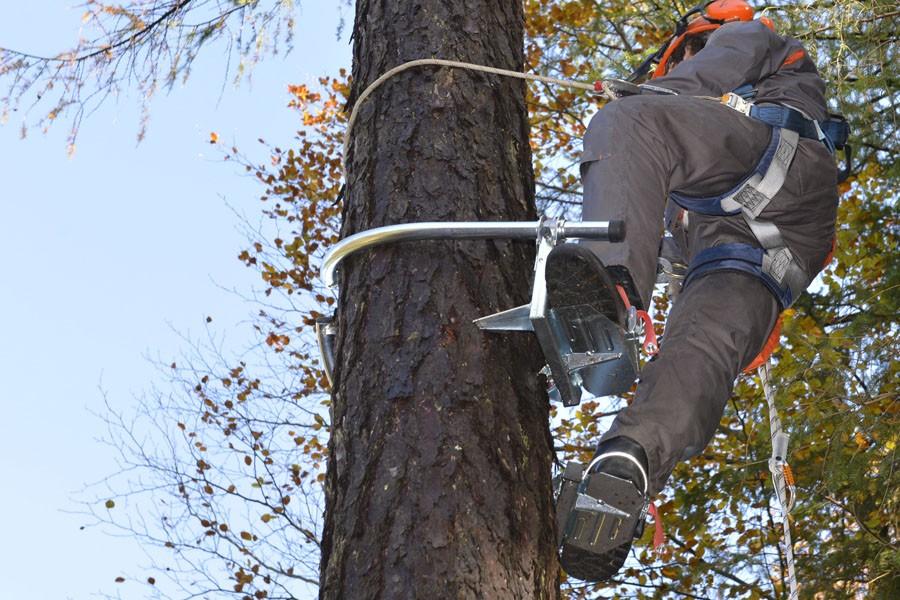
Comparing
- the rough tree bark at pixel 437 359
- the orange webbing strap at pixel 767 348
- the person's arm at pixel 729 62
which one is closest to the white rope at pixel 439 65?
the rough tree bark at pixel 437 359

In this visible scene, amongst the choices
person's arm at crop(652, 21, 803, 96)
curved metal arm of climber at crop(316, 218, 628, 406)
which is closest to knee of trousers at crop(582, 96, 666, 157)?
person's arm at crop(652, 21, 803, 96)

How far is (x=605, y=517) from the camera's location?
2.09 metres

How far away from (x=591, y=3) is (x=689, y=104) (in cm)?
628

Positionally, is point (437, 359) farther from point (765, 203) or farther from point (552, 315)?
point (765, 203)

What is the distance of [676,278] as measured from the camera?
312cm

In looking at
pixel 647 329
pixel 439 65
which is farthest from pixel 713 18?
pixel 647 329

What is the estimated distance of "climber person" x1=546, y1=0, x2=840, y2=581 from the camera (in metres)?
2.15

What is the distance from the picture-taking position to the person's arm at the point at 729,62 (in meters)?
2.65

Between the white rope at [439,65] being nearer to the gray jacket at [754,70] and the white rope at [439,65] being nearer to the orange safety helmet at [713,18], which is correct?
the gray jacket at [754,70]

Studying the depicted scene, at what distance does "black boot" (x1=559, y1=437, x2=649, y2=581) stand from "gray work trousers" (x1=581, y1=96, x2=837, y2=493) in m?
0.10

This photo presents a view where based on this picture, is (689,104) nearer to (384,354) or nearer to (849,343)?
(384,354)

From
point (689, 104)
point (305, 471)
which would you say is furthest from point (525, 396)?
point (305, 471)

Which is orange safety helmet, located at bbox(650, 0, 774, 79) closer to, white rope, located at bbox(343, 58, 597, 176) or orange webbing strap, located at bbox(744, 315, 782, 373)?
white rope, located at bbox(343, 58, 597, 176)

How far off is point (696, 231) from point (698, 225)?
0.02 m
